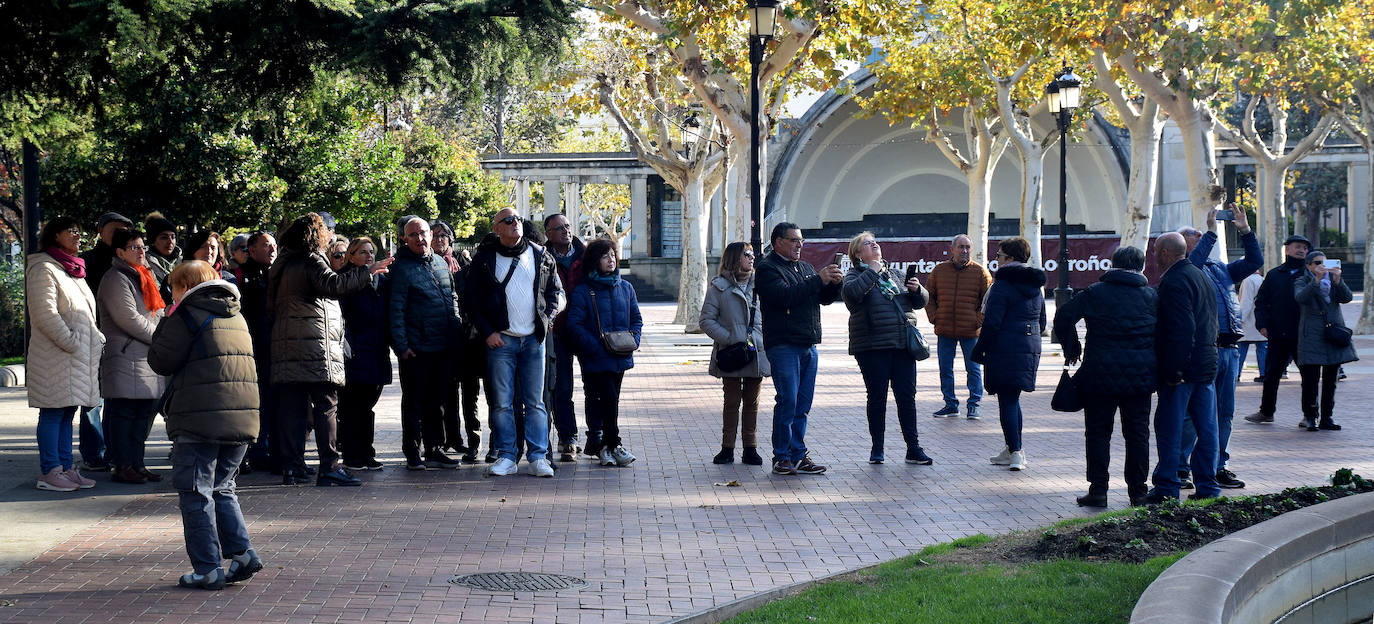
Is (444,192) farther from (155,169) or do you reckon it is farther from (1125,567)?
(1125,567)

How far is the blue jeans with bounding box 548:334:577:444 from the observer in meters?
10.5

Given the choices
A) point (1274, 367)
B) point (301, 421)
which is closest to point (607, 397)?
point (301, 421)

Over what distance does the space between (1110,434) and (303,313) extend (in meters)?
5.30

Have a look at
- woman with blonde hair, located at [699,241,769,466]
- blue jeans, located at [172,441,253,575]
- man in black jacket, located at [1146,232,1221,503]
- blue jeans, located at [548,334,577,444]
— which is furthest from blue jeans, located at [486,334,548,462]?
man in black jacket, located at [1146,232,1221,503]

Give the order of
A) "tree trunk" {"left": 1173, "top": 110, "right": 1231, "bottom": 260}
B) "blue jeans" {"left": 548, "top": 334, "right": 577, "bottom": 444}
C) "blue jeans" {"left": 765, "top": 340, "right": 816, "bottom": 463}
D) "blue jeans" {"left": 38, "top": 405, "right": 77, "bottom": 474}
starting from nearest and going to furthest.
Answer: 1. "blue jeans" {"left": 38, "top": 405, "right": 77, "bottom": 474}
2. "blue jeans" {"left": 765, "top": 340, "right": 816, "bottom": 463}
3. "blue jeans" {"left": 548, "top": 334, "right": 577, "bottom": 444}
4. "tree trunk" {"left": 1173, "top": 110, "right": 1231, "bottom": 260}

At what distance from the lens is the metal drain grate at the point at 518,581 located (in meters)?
6.20

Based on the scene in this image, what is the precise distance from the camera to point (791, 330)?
9641 mm

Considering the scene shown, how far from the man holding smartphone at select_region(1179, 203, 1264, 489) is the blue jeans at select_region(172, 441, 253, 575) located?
6031mm

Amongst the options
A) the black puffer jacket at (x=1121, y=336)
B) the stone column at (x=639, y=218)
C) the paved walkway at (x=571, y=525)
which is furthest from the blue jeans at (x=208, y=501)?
the stone column at (x=639, y=218)

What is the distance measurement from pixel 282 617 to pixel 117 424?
4.17 m

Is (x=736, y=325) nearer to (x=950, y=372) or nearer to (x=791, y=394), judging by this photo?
(x=791, y=394)

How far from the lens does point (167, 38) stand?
9.06 meters

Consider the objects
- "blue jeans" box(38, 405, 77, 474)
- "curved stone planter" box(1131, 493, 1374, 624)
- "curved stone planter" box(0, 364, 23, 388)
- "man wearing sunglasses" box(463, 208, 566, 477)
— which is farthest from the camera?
"curved stone planter" box(0, 364, 23, 388)

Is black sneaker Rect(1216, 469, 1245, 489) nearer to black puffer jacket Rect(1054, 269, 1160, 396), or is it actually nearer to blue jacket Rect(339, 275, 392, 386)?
black puffer jacket Rect(1054, 269, 1160, 396)
